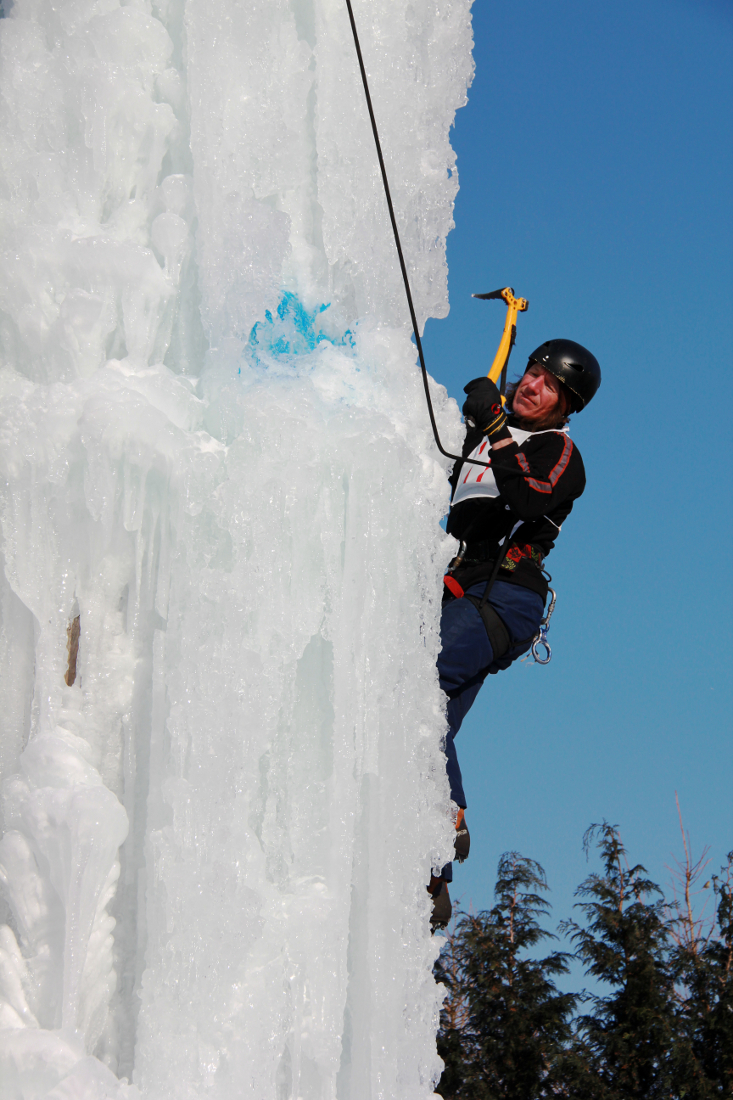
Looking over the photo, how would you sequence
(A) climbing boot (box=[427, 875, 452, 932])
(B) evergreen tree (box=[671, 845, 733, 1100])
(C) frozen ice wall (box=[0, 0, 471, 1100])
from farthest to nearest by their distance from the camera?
1. (B) evergreen tree (box=[671, 845, 733, 1100])
2. (A) climbing boot (box=[427, 875, 452, 932])
3. (C) frozen ice wall (box=[0, 0, 471, 1100])

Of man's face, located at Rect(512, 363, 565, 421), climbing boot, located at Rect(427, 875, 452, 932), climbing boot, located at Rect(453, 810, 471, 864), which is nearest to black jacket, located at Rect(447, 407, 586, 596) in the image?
man's face, located at Rect(512, 363, 565, 421)

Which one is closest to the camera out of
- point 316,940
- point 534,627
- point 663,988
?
point 316,940

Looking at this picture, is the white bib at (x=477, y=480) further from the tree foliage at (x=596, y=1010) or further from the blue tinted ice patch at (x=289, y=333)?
the tree foliage at (x=596, y=1010)

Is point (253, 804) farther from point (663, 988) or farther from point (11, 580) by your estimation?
point (663, 988)

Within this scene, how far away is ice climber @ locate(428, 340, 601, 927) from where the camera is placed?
16.1ft

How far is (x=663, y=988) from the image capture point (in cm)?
1623

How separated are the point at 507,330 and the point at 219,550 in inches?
96.2

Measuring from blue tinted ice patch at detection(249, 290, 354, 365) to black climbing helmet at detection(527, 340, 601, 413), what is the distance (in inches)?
69.7

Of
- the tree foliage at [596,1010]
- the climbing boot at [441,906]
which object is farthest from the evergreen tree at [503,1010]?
the climbing boot at [441,906]

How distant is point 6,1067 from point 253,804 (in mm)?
1054

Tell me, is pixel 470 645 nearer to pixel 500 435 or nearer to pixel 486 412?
pixel 500 435

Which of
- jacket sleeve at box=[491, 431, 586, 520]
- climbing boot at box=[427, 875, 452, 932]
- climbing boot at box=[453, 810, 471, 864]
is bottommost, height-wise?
climbing boot at box=[427, 875, 452, 932]

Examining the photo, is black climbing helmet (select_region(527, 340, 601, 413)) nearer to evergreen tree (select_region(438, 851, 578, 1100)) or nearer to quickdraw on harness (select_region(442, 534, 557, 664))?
quickdraw on harness (select_region(442, 534, 557, 664))

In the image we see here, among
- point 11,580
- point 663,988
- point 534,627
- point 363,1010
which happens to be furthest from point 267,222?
point 663,988
